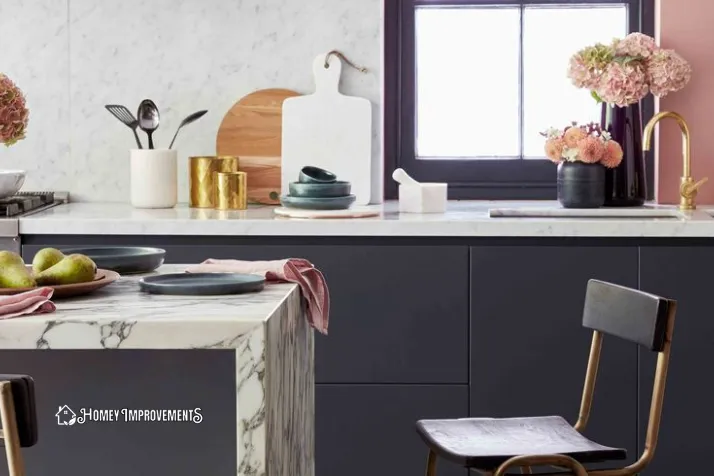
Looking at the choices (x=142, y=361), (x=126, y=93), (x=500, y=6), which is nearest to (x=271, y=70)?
(x=126, y=93)

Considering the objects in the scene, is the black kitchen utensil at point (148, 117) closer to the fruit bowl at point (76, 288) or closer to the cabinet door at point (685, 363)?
the cabinet door at point (685, 363)

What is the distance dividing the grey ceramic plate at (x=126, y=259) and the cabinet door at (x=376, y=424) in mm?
1017

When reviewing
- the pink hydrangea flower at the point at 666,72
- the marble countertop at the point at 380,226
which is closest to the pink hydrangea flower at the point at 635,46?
the pink hydrangea flower at the point at 666,72

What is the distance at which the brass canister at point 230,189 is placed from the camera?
3723mm

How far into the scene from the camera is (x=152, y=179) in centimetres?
380

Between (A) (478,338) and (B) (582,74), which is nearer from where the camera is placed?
(A) (478,338)

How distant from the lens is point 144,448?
2305 mm

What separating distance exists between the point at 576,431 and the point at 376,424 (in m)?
0.89

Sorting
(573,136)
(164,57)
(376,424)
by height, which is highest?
(164,57)

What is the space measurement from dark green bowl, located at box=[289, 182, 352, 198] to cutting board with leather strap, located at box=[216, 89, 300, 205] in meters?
0.44

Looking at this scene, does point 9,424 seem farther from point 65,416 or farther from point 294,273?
point 294,273

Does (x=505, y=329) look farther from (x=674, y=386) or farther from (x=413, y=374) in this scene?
(x=674, y=386)

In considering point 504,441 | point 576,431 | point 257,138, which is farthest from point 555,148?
point 504,441

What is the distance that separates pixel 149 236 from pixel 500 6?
1.53 metres
